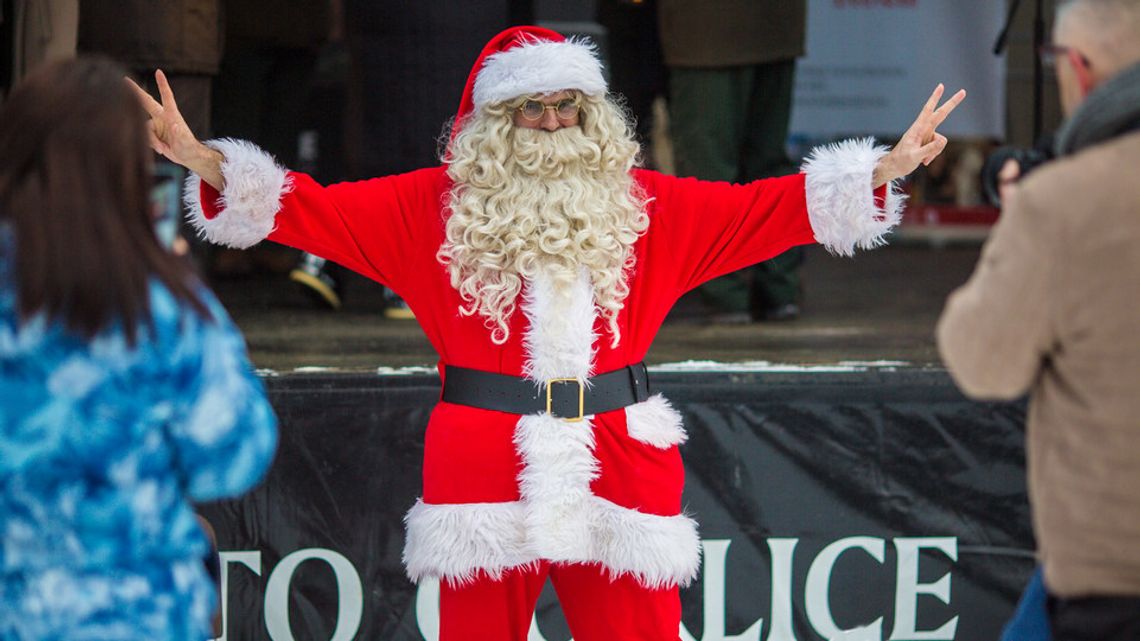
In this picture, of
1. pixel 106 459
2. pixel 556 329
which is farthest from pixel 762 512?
pixel 106 459

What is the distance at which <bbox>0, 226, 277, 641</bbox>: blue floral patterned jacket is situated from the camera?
1990 mm

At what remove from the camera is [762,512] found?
13.5 feet

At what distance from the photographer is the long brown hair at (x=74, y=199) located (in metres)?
1.95

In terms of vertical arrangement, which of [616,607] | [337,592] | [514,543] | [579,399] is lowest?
[337,592]

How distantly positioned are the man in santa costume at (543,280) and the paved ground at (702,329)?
1.24 m

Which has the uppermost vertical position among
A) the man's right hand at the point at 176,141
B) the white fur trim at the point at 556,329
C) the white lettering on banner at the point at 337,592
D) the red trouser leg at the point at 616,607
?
the man's right hand at the point at 176,141

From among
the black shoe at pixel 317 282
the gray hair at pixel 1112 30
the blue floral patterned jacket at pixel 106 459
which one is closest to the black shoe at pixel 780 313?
the black shoe at pixel 317 282

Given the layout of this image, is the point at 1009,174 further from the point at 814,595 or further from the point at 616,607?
the point at 814,595

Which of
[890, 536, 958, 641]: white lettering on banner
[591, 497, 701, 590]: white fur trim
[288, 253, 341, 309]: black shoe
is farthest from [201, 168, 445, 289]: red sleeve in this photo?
[288, 253, 341, 309]: black shoe

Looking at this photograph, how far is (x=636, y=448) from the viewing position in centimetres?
294

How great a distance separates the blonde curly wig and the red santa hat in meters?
0.05

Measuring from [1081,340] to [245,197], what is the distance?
170cm

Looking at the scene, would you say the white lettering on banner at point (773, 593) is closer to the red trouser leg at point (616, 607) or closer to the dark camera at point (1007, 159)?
the red trouser leg at point (616, 607)

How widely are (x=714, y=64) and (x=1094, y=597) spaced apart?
137 inches
